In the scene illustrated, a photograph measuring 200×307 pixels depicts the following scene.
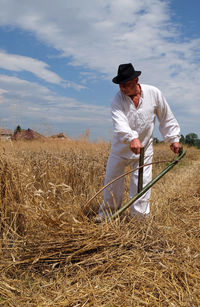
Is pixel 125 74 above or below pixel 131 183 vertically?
above

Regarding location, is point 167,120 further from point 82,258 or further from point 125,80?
point 82,258

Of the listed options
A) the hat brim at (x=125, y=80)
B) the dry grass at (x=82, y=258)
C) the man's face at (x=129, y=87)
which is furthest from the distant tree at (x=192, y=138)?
the dry grass at (x=82, y=258)

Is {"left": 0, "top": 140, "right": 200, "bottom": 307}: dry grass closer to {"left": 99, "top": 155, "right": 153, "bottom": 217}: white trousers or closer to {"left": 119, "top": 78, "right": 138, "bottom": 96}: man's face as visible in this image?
{"left": 99, "top": 155, "right": 153, "bottom": 217}: white trousers

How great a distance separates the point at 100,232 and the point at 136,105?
1.56 metres

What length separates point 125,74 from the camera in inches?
120

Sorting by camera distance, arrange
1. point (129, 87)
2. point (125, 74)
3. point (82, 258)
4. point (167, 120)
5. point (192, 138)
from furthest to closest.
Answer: point (192, 138) < point (167, 120) < point (129, 87) < point (125, 74) < point (82, 258)

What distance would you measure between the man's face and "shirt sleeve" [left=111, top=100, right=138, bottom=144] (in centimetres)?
15

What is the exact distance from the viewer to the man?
317 cm

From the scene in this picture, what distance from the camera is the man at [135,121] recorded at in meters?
3.17

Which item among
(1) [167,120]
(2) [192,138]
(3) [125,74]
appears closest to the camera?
(3) [125,74]

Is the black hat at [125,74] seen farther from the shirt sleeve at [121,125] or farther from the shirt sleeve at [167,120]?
the shirt sleeve at [167,120]

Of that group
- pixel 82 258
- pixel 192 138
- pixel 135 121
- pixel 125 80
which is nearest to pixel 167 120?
pixel 135 121

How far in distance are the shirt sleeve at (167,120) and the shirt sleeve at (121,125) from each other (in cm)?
46

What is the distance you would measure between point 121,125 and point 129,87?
0.45 metres
